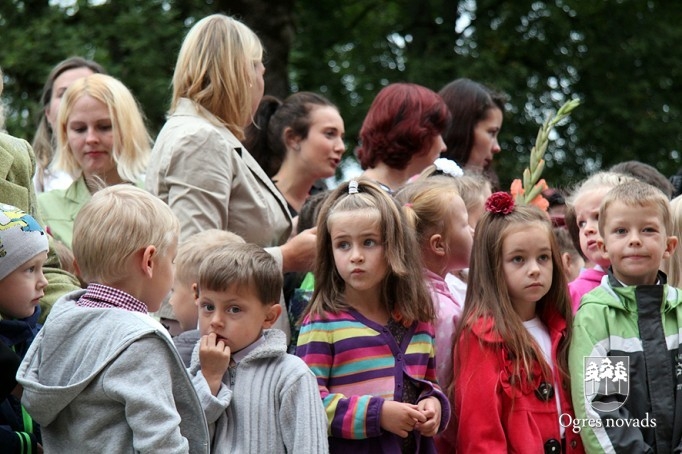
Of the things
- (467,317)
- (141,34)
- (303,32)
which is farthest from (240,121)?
(303,32)

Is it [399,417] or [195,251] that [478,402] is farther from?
[195,251]

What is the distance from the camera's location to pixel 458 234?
4902mm

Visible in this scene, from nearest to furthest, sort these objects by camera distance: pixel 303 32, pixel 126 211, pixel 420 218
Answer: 1. pixel 126 211
2. pixel 420 218
3. pixel 303 32

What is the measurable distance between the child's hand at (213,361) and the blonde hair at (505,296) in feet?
3.60

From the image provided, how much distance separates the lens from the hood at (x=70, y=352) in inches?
133

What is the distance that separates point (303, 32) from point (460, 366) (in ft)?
38.2

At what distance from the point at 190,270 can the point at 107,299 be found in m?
0.79

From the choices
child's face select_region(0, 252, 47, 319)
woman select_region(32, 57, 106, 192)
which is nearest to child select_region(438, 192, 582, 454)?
child's face select_region(0, 252, 47, 319)

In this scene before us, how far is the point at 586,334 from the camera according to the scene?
14.9 ft

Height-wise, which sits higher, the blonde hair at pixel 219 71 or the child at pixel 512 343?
the blonde hair at pixel 219 71

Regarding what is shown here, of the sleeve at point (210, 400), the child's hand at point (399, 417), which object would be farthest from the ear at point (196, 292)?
the child's hand at point (399, 417)

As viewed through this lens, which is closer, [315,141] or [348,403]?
[348,403]

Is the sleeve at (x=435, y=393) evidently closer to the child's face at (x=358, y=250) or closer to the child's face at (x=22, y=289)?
the child's face at (x=358, y=250)

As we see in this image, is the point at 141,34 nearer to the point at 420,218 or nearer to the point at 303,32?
the point at 303,32
